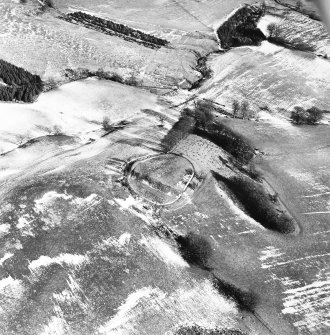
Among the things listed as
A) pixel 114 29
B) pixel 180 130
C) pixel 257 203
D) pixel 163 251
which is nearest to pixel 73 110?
pixel 180 130

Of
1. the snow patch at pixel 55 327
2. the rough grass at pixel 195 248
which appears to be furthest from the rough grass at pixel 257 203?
the snow patch at pixel 55 327

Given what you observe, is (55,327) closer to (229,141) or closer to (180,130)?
(180,130)

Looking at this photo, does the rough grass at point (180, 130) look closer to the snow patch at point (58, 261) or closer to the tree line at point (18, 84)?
the snow patch at point (58, 261)

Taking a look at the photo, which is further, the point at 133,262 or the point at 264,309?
the point at 133,262

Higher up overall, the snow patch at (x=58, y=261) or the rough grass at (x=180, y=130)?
the rough grass at (x=180, y=130)

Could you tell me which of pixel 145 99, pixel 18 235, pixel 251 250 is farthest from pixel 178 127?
pixel 18 235

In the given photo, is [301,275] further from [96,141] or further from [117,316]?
[96,141]
